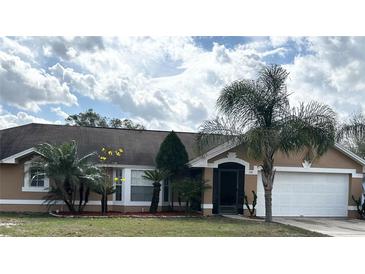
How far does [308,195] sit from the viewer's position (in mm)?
19172

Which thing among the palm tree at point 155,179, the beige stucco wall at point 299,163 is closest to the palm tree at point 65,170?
the palm tree at point 155,179

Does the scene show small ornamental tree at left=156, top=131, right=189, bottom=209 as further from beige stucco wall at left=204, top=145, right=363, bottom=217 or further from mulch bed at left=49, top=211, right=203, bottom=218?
mulch bed at left=49, top=211, right=203, bottom=218

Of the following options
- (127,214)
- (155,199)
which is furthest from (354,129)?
(127,214)

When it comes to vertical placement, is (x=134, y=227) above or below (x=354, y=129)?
below

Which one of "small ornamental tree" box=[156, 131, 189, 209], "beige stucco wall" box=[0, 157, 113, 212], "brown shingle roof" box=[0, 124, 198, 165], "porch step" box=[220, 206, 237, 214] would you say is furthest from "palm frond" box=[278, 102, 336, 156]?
"beige stucco wall" box=[0, 157, 113, 212]

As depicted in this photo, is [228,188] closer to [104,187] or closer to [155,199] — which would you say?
[155,199]

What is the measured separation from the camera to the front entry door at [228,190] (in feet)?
60.9

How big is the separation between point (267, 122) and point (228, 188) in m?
3.79

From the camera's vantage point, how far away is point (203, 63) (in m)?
16.0

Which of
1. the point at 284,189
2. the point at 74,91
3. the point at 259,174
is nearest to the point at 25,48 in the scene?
the point at 74,91

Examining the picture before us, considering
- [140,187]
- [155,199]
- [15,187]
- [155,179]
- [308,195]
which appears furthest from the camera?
[308,195]

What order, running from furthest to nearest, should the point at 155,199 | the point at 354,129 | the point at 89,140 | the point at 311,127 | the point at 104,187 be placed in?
the point at 89,140
the point at 354,129
the point at 155,199
the point at 104,187
the point at 311,127

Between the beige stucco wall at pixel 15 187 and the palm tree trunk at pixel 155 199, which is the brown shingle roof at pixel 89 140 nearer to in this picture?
the beige stucco wall at pixel 15 187

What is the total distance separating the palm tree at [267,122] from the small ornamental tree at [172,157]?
183 cm
